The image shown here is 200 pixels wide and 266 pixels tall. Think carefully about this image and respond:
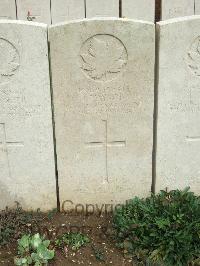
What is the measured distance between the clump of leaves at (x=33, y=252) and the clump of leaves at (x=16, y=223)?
230 millimetres

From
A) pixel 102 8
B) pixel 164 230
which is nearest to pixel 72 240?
pixel 164 230

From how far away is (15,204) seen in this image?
400 cm

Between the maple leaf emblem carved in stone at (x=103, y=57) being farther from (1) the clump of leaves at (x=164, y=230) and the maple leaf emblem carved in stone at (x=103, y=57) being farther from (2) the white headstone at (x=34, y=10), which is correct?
(2) the white headstone at (x=34, y=10)

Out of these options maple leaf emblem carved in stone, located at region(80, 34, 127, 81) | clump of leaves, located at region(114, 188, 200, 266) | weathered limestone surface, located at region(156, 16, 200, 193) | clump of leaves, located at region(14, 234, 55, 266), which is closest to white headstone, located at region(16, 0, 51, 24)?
maple leaf emblem carved in stone, located at region(80, 34, 127, 81)

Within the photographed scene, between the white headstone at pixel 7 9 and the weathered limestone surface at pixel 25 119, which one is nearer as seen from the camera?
the weathered limestone surface at pixel 25 119

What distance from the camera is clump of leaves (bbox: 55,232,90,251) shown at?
11.8ft

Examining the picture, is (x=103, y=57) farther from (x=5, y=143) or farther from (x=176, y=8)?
(x=176, y=8)

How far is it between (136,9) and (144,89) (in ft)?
10.8

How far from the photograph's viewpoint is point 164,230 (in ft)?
11.3

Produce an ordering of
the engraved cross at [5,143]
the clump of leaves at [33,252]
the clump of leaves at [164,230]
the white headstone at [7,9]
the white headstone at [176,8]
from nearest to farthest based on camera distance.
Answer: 1. the clump of leaves at [33,252]
2. the clump of leaves at [164,230]
3. the engraved cross at [5,143]
4. the white headstone at [7,9]
5. the white headstone at [176,8]

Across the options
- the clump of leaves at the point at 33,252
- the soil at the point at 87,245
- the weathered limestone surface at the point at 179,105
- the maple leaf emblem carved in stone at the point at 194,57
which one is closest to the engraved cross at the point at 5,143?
the soil at the point at 87,245

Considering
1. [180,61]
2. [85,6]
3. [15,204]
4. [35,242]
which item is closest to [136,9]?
[85,6]

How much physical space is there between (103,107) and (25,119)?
652 mm

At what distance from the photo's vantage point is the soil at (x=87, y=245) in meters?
3.51
